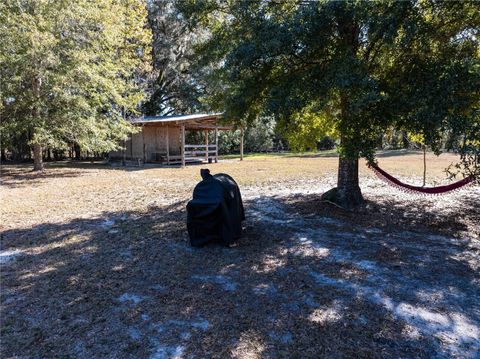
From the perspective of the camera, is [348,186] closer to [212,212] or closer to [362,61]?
[362,61]

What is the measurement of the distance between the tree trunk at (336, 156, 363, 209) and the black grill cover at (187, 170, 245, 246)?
9.68 feet

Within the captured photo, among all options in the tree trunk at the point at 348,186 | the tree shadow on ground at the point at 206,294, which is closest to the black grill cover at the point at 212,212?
the tree shadow on ground at the point at 206,294

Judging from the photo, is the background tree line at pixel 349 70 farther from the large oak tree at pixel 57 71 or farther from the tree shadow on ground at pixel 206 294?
the large oak tree at pixel 57 71

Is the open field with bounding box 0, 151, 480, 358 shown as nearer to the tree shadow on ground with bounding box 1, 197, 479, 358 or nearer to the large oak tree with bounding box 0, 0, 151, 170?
the tree shadow on ground with bounding box 1, 197, 479, 358

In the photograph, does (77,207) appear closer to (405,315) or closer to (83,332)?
(83,332)

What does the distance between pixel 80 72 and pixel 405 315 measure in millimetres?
11487

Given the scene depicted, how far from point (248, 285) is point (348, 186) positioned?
3.96 m

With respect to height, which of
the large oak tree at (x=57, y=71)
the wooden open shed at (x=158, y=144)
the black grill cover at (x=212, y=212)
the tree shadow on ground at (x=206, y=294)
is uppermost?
the large oak tree at (x=57, y=71)

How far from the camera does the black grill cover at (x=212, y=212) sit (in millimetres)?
4270

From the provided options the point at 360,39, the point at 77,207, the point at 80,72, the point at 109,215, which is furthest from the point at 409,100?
the point at 80,72

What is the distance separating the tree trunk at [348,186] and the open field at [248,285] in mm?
307

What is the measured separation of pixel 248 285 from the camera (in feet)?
10.8

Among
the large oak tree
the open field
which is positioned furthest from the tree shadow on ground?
the large oak tree

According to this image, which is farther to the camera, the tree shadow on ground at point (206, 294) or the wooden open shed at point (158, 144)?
the wooden open shed at point (158, 144)
